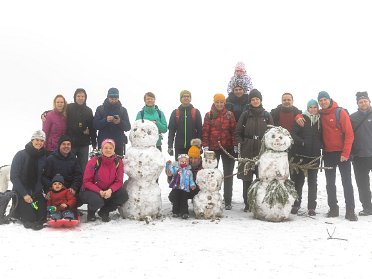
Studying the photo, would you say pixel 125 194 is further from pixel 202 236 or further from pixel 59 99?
pixel 59 99

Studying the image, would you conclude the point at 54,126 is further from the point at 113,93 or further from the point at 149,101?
the point at 149,101

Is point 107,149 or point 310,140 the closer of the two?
point 107,149

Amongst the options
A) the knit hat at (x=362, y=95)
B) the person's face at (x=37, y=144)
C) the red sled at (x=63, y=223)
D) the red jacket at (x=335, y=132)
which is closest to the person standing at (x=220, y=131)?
the red jacket at (x=335, y=132)

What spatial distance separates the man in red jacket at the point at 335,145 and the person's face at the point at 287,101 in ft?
1.85

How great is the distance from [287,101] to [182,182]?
2407 millimetres

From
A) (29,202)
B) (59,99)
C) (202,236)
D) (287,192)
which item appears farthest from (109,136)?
(287,192)

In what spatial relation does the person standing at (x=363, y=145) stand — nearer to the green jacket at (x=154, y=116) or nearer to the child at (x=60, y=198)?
the green jacket at (x=154, y=116)

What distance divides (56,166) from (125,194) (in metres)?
1.17

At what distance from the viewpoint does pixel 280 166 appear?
6578 mm

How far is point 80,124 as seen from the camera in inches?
281

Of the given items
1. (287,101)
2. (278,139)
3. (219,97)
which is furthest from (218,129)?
(287,101)

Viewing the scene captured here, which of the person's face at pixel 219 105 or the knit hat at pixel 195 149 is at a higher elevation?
the person's face at pixel 219 105

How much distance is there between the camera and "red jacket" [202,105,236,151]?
722 centimetres

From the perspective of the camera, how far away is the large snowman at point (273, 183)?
6.44 metres
